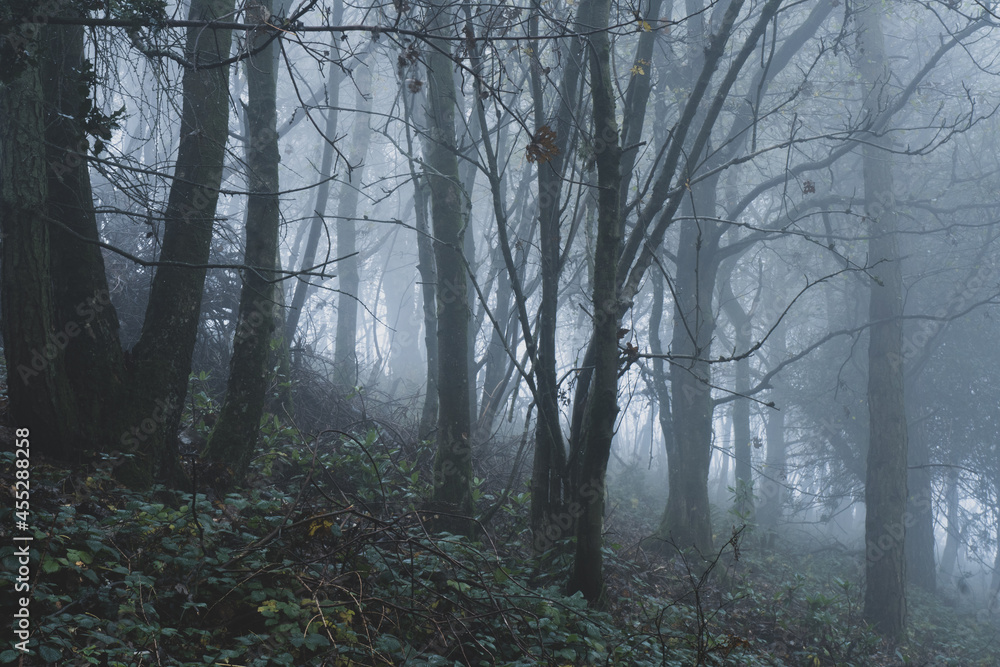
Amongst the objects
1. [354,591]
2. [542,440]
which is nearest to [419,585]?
[354,591]

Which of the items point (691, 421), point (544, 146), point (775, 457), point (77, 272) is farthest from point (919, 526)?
point (77, 272)

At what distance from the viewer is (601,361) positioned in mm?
4031

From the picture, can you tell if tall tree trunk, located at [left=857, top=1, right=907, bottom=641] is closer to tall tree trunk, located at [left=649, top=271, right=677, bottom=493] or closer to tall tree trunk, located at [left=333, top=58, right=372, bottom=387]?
tall tree trunk, located at [left=649, top=271, right=677, bottom=493]

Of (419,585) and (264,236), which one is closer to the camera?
(419,585)

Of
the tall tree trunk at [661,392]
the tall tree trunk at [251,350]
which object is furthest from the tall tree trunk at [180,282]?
the tall tree trunk at [661,392]

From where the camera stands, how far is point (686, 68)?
38.8 ft

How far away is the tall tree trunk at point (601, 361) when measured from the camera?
156 inches

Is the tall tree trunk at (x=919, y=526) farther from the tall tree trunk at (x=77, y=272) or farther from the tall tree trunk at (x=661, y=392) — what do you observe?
the tall tree trunk at (x=77, y=272)

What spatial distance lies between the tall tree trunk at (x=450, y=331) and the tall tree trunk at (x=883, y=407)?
6.29m

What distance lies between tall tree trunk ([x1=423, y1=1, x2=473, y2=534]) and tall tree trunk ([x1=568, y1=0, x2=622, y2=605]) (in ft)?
5.32

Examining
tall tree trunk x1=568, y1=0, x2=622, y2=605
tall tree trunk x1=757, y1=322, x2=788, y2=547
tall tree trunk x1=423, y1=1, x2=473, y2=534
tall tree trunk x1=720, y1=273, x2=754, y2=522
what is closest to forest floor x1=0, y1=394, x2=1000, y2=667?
tall tree trunk x1=568, y1=0, x2=622, y2=605

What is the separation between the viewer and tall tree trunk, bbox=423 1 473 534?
562 centimetres

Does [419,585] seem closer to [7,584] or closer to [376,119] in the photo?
[7,584]

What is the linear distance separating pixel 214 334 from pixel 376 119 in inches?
613
